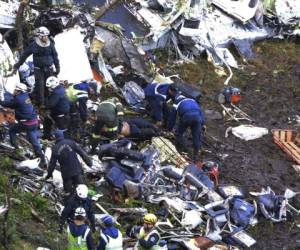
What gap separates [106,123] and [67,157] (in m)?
1.84

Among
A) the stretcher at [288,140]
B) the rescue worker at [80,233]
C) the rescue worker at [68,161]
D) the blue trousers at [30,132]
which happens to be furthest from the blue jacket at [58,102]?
the stretcher at [288,140]

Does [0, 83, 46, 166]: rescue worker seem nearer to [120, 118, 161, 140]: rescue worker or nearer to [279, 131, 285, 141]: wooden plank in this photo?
[120, 118, 161, 140]: rescue worker

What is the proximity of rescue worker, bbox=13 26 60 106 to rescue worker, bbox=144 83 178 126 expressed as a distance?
187 cm

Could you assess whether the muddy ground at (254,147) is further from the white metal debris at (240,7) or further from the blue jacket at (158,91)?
the blue jacket at (158,91)

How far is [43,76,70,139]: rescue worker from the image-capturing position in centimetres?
1014

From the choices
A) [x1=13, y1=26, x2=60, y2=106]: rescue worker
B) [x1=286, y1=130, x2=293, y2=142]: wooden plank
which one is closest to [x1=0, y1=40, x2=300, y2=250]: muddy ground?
[x1=286, y1=130, x2=293, y2=142]: wooden plank

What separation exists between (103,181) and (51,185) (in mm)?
1002

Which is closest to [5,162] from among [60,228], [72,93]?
[72,93]

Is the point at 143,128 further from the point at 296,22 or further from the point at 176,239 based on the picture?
the point at 296,22

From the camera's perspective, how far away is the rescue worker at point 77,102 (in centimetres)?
1086

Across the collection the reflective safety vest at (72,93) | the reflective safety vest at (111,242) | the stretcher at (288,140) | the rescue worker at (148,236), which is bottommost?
the stretcher at (288,140)

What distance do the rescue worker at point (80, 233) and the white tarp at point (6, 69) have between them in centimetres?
445

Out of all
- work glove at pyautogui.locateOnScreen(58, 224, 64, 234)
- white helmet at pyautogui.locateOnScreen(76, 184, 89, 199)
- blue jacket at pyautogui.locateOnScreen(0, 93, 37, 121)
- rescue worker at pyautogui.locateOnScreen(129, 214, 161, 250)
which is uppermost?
blue jacket at pyautogui.locateOnScreen(0, 93, 37, 121)

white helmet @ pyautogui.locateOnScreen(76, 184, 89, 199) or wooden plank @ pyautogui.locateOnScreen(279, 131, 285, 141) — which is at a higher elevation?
white helmet @ pyautogui.locateOnScreen(76, 184, 89, 199)
